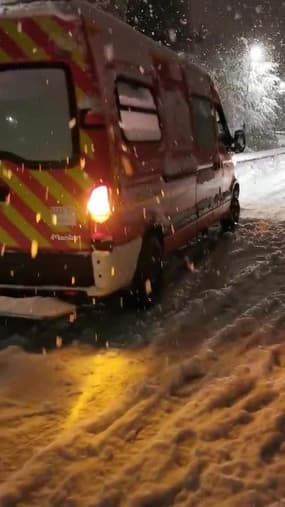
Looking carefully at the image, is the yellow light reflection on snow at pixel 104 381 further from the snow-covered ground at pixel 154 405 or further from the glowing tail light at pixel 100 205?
the glowing tail light at pixel 100 205

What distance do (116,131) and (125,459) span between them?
8.57 ft

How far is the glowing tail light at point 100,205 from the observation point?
4.59 m

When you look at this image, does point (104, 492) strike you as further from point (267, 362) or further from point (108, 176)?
point (108, 176)

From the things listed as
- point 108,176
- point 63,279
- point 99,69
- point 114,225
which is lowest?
point 63,279

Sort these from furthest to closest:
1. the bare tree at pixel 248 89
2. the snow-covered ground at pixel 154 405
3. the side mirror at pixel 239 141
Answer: the bare tree at pixel 248 89
the side mirror at pixel 239 141
the snow-covered ground at pixel 154 405

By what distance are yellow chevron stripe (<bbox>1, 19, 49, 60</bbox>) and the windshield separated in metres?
0.10

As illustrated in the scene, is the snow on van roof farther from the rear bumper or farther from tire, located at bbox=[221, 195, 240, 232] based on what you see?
tire, located at bbox=[221, 195, 240, 232]

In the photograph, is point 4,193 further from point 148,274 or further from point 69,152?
point 148,274

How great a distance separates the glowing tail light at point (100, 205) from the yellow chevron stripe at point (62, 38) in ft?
3.06

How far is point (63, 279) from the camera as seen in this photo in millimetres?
4730

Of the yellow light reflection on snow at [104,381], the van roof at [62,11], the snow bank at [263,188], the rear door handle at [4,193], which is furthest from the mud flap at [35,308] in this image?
the snow bank at [263,188]

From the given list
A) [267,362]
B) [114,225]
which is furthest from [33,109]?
[267,362]

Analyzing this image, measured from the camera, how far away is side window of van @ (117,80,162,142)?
4945 millimetres

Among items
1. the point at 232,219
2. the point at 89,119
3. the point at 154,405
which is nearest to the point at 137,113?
the point at 89,119
